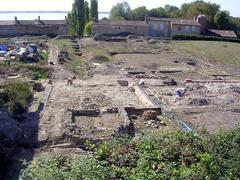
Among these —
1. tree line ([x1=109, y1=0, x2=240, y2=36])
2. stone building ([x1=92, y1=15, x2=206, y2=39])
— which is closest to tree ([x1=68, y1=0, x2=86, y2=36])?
stone building ([x1=92, y1=15, x2=206, y2=39])

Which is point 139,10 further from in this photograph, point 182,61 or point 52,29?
point 182,61

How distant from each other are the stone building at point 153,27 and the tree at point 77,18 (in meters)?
3.71

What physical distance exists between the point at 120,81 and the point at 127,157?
16.3 m

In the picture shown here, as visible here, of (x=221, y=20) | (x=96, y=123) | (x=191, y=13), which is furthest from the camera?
(x=191, y=13)

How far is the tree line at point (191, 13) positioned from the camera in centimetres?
6881

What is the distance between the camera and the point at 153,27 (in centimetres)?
6309

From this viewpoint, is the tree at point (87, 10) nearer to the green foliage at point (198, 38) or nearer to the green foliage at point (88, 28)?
the green foliage at point (88, 28)

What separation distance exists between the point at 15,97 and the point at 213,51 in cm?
2948

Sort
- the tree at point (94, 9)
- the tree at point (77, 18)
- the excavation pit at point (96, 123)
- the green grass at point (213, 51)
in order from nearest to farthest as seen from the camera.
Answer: the excavation pit at point (96, 123)
the green grass at point (213, 51)
the tree at point (77, 18)
the tree at point (94, 9)

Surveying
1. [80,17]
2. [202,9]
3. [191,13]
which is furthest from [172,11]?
[80,17]

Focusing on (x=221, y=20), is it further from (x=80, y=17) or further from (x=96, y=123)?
(x=96, y=123)

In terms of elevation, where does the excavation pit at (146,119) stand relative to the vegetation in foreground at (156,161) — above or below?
below

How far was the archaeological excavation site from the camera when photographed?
15.0m

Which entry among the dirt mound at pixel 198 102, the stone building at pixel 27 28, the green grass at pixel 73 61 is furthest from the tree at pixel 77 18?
the dirt mound at pixel 198 102
